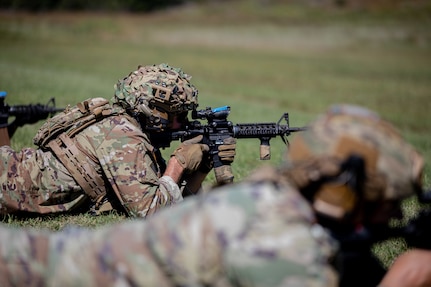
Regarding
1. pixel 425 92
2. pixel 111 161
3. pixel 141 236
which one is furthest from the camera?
pixel 425 92

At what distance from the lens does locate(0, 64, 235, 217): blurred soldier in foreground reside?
5.25 metres

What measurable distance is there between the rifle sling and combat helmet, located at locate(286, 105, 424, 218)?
111 inches

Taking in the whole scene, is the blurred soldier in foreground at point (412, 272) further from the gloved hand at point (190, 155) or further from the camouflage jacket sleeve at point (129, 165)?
the gloved hand at point (190, 155)

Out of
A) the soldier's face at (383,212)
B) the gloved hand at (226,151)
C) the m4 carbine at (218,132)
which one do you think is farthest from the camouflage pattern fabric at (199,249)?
the gloved hand at (226,151)

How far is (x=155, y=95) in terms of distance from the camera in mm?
5559

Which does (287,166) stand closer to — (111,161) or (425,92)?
(111,161)

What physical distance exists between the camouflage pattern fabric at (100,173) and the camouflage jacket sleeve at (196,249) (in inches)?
77.0

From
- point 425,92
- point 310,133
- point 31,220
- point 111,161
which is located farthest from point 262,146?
point 425,92

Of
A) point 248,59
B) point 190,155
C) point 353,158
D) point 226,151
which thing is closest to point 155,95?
point 190,155

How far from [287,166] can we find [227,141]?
3.10m

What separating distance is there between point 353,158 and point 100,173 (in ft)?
10.2

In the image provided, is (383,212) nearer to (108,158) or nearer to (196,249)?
(196,249)

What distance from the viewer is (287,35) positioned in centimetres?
5103

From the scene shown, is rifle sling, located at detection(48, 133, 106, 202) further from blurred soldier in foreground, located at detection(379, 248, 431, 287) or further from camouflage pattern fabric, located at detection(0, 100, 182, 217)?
blurred soldier in foreground, located at detection(379, 248, 431, 287)
